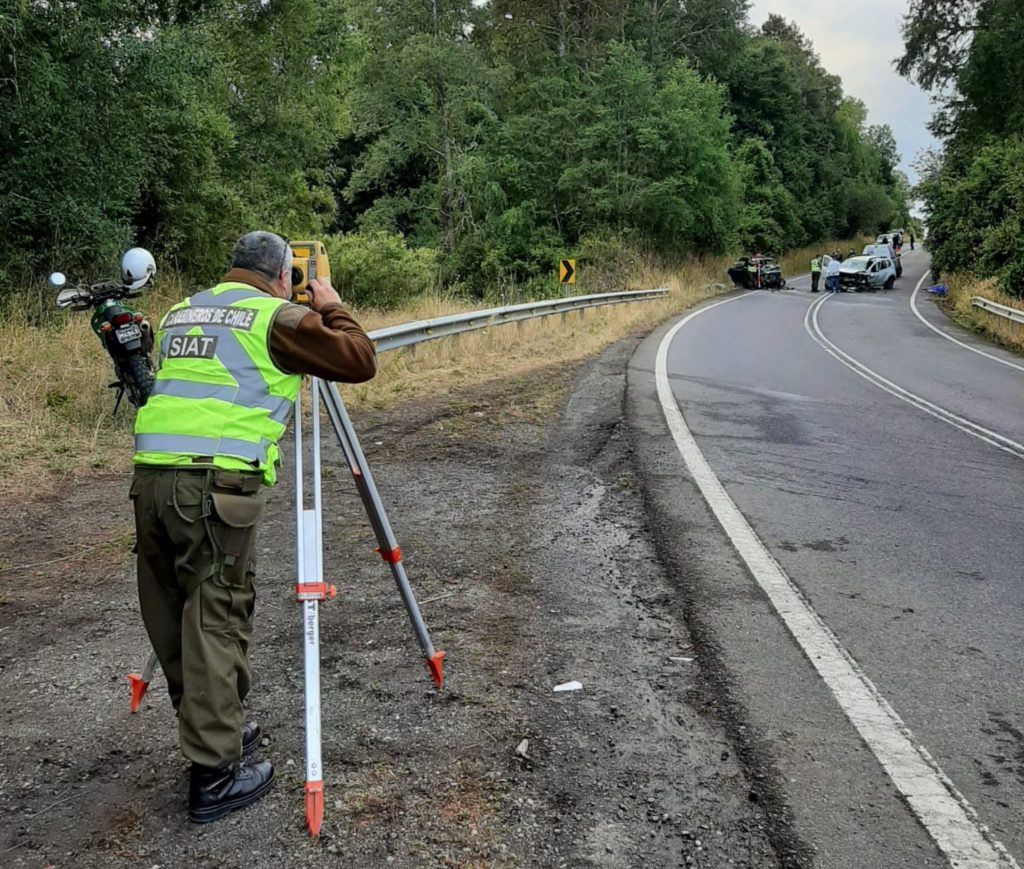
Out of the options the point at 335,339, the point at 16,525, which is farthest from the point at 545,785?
the point at 16,525

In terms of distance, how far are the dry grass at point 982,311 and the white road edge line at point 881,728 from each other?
16.4 m

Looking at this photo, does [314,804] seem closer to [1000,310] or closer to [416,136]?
[1000,310]

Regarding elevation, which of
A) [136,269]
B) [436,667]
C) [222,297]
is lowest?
[436,667]

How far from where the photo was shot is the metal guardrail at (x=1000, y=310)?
63.3ft

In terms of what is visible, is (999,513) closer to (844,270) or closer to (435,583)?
(435,583)

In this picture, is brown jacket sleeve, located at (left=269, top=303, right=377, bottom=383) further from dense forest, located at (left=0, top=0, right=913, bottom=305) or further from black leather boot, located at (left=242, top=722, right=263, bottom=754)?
dense forest, located at (left=0, top=0, right=913, bottom=305)

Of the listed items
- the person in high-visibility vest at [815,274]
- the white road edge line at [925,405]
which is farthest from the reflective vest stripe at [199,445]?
the person in high-visibility vest at [815,274]

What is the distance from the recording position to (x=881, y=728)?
317cm

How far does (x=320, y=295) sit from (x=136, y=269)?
4.29 m

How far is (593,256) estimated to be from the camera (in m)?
36.4

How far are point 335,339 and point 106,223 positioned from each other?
10.6 m

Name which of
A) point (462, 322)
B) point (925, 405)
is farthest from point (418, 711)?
point (462, 322)

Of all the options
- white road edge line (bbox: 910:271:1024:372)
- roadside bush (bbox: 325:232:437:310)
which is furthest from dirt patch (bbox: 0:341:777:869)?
roadside bush (bbox: 325:232:437:310)

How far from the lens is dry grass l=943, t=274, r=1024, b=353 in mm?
19859
